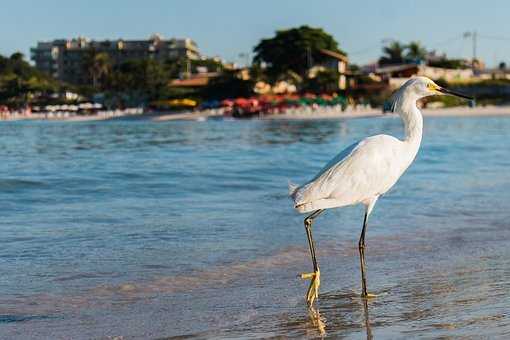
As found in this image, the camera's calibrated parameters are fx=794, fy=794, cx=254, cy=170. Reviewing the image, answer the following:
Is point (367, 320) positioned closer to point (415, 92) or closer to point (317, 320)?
point (317, 320)

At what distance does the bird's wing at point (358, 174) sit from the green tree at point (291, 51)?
90.0m

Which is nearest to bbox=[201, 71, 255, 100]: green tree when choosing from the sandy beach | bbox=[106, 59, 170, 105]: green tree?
bbox=[106, 59, 170, 105]: green tree

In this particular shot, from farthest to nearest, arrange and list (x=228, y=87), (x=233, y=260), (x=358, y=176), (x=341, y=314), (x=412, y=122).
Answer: (x=228, y=87) < (x=233, y=260) < (x=412, y=122) < (x=358, y=176) < (x=341, y=314)

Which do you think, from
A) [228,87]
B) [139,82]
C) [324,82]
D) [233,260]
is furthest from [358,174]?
[139,82]

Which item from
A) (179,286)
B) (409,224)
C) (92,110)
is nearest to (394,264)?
(179,286)

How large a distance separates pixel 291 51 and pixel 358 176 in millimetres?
93024

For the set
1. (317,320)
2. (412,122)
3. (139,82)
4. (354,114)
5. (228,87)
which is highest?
(139,82)

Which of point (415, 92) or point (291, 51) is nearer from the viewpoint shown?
point (415, 92)

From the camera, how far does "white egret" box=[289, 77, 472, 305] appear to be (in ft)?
17.5

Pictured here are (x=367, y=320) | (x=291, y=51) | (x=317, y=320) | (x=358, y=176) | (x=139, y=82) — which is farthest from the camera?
(x=139, y=82)

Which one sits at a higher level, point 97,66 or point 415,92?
point 97,66

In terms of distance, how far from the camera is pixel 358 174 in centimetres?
539

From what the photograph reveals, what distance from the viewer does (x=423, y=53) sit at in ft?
396

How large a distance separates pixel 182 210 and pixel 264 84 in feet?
271
